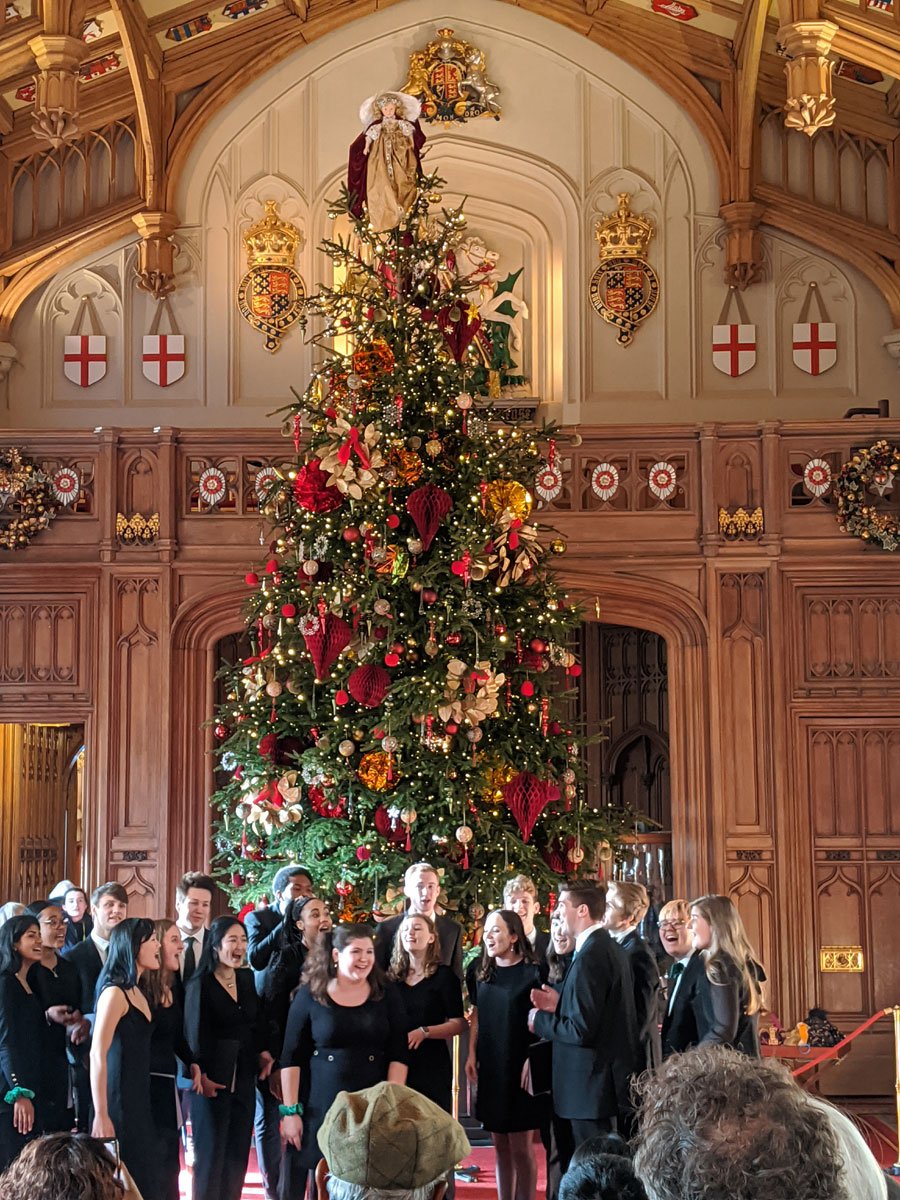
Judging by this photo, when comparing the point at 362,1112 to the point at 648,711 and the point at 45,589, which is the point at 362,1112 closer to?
the point at 45,589

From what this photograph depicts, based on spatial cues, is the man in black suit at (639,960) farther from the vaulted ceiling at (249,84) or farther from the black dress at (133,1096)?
the vaulted ceiling at (249,84)

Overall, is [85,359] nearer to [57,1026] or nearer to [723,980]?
[57,1026]

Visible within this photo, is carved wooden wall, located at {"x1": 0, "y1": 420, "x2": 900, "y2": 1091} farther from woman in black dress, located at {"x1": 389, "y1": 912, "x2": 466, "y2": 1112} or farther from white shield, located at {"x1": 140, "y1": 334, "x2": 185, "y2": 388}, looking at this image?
woman in black dress, located at {"x1": 389, "y1": 912, "x2": 466, "y2": 1112}

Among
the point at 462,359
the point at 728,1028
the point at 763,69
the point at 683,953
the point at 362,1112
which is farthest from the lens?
the point at 763,69

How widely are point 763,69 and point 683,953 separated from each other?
26.6ft

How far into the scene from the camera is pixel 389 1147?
9.91 feet

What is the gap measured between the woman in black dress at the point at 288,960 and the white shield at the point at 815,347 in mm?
7478

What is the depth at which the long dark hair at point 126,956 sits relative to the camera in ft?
16.4

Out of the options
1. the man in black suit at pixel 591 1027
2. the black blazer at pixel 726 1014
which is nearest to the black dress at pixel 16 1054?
the man in black suit at pixel 591 1027

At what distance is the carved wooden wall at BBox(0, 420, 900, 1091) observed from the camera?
10414 millimetres

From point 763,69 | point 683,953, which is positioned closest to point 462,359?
point 683,953

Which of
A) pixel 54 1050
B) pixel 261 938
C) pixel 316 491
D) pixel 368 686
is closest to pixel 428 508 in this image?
pixel 316 491

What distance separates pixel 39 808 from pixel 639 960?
868 centimetres

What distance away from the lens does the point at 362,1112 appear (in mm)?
3074
